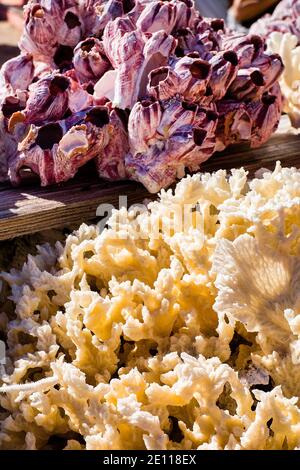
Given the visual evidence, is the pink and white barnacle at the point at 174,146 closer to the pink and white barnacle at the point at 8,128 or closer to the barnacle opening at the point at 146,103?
the barnacle opening at the point at 146,103

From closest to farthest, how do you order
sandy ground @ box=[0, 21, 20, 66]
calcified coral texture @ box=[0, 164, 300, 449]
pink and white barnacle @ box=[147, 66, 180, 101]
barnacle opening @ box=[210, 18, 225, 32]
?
calcified coral texture @ box=[0, 164, 300, 449] → pink and white barnacle @ box=[147, 66, 180, 101] → barnacle opening @ box=[210, 18, 225, 32] → sandy ground @ box=[0, 21, 20, 66]

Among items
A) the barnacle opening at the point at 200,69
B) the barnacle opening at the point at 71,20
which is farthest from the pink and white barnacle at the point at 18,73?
the barnacle opening at the point at 200,69

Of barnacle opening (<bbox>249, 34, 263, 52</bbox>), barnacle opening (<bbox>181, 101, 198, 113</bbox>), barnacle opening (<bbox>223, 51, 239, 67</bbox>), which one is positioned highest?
barnacle opening (<bbox>249, 34, 263, 52</bbox>)

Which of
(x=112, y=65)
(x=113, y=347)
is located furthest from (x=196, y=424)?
(x=112, y=65)

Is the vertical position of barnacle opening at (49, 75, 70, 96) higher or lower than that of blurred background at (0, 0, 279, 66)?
lower

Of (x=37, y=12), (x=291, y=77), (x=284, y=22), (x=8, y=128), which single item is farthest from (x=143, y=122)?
(x=284, y=22)

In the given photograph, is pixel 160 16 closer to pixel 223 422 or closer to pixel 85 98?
pixel 85 98

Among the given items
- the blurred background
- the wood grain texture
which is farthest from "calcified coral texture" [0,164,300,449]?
the blurred background

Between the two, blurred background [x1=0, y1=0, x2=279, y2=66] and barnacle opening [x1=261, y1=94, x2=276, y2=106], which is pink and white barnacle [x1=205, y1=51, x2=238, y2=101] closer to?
barnacle opening [x1=261, y1=94, x2=276, y2=106]
